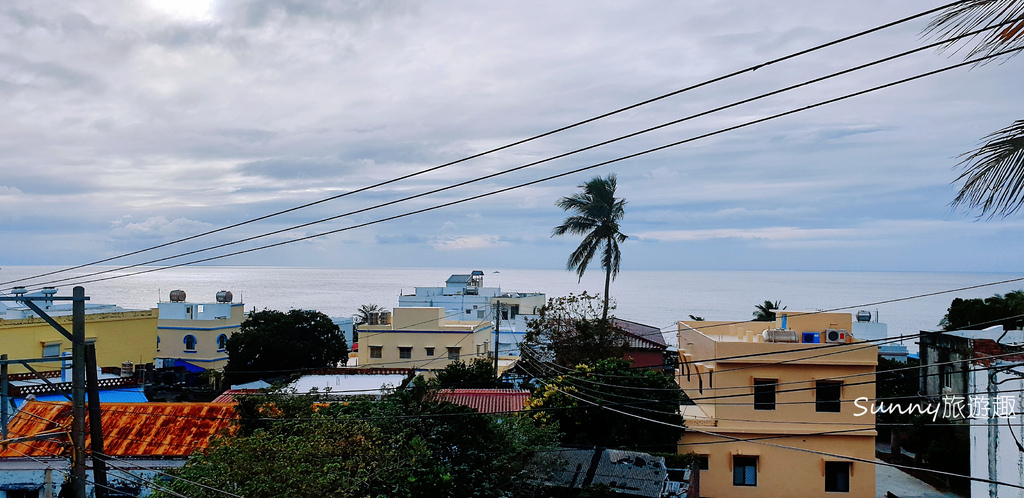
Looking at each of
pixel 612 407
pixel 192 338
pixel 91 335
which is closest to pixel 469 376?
pixel 612 407

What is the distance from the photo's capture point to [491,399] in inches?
851

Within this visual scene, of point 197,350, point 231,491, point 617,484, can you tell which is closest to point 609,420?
point 617,484

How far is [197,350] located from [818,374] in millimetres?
40283

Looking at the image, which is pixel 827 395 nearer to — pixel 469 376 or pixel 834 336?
pixel 834 336

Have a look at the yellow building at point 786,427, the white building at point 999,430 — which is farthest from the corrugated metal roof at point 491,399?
the white building at point 999,430

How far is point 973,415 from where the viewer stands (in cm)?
1541

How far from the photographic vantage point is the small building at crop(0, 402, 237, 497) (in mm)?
16094

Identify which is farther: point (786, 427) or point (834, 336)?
point (834, 336)

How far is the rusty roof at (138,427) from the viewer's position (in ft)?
54.7

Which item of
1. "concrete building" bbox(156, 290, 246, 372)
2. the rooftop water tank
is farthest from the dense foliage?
"concrete building" bbox(156, 290, 246, 372)

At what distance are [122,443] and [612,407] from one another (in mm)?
12889

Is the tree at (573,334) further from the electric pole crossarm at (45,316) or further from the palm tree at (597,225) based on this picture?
the electric pole crossarm at (45,316)

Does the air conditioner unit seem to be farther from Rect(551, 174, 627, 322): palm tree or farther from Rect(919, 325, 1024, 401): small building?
Rect(551, 174, 627, 322): palm tree

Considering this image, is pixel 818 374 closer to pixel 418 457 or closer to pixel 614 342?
pixel 614 342
